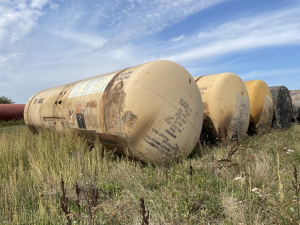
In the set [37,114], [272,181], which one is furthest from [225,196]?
[37,114]

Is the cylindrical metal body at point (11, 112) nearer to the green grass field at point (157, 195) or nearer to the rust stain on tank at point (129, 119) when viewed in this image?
the green grass field at point (157, 195)

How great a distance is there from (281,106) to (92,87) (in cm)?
624

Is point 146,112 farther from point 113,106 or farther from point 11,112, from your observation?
point 11,112

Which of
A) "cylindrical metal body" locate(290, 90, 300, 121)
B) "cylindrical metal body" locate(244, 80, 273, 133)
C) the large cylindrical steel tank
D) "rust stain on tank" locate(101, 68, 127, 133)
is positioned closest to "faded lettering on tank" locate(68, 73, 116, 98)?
the large cylindrical steel tank

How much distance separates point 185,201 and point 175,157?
1.44 m

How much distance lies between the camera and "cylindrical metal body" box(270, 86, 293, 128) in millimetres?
7695

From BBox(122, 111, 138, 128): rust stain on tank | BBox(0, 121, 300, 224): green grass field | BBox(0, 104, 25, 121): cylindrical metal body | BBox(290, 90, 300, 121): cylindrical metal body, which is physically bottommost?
BBox(0, 121, 300, 224): green grass field

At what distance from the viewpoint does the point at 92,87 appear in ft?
15.8

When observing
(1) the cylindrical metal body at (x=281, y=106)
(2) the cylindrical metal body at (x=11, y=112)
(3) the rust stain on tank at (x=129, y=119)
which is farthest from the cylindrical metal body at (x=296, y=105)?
(2) the cylindrical metal body at (x=11, y=112)

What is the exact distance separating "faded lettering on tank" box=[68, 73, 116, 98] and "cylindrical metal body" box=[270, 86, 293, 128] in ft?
18.5

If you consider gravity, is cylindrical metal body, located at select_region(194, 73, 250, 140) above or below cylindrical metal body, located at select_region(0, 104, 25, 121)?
below

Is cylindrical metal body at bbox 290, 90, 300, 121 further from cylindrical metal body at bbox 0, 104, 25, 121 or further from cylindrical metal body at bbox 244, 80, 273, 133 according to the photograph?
cylindrical metal body at bbox 0, 104, 25, 121

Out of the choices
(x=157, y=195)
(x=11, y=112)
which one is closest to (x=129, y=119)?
(x=157, y=195)

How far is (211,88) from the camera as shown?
5461 mm
